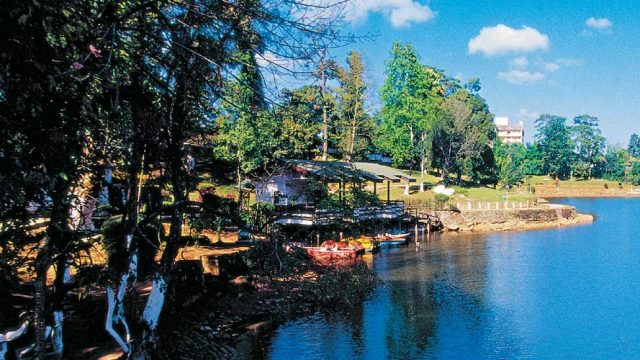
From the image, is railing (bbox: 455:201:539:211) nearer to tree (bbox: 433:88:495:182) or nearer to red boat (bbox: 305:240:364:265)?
tree (bbox: 433:88:495:182)

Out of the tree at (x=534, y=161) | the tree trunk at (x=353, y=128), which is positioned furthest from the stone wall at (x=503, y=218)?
the tree at (x=534, y=161)

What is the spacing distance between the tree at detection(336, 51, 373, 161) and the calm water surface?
13.8 metres

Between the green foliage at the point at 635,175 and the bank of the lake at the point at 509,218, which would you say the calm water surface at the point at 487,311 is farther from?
the green foliage at the point at 635,175

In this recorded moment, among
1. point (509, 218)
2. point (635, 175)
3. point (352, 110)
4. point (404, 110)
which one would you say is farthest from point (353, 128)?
point (635, 175)

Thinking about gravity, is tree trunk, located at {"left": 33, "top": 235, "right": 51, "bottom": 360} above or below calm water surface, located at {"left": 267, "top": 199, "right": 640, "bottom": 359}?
above

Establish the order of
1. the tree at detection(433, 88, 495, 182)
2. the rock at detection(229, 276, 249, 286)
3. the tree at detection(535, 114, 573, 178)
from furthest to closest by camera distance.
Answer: the tree at detection(535, 114, 573, 178) < the tree at detection(433, 88, 495, 182) < the rock at detection(229, 276, 249, 286)

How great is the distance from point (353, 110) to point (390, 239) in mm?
14497

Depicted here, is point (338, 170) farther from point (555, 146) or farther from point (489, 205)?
point (555, 146)

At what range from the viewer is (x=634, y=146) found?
110m

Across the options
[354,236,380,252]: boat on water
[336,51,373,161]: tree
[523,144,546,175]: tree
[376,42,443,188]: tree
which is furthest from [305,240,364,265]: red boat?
[523,144,546,175]: tree

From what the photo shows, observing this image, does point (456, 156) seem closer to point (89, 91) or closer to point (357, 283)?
point (357, 283)

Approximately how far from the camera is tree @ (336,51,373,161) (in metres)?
42.4

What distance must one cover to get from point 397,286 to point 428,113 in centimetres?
3803

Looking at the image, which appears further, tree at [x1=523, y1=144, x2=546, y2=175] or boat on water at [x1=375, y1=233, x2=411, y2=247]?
tree at [x1=523, y1=144, x2=546, y2=175]
